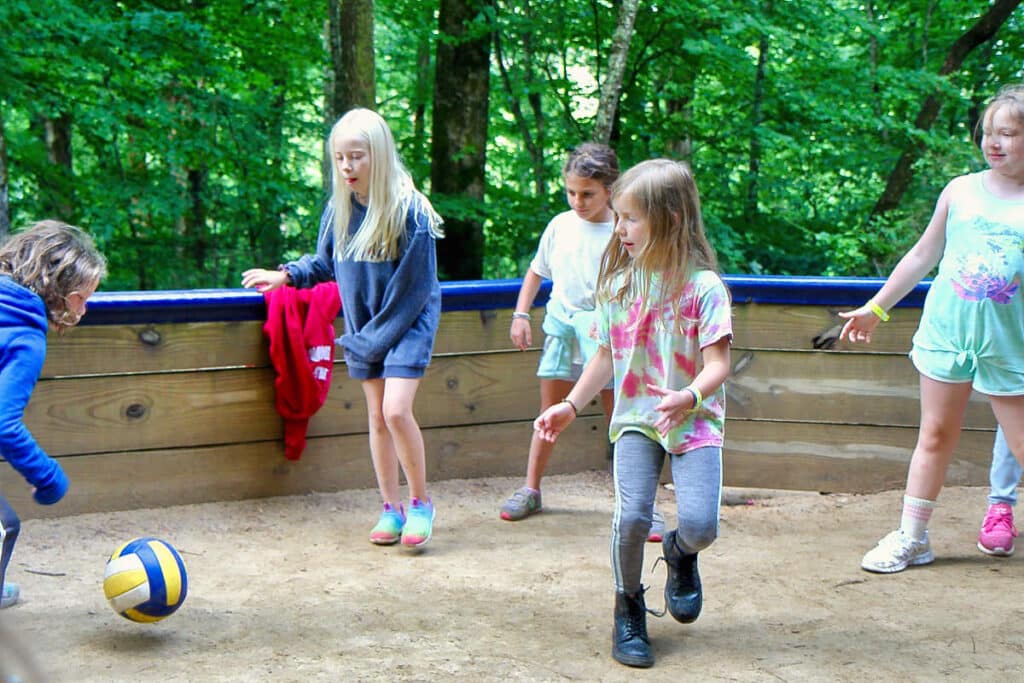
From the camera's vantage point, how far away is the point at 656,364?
2.99 m

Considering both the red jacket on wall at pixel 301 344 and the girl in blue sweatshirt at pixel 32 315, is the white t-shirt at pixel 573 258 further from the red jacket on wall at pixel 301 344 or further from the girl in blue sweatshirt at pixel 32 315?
the girl in blue sweatshirt at pixel 32 315

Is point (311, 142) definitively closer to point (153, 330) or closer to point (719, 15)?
point (719, 15)

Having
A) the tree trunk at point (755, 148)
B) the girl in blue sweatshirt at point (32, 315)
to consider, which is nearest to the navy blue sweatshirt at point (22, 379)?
the girl in blue sweatshirt at point (32, 315)

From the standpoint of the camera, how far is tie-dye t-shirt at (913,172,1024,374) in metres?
3.60

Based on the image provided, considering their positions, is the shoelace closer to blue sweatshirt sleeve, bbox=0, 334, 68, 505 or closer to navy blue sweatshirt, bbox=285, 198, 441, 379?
navy blue sweatshirt, bbox=285, 198, 441, 379

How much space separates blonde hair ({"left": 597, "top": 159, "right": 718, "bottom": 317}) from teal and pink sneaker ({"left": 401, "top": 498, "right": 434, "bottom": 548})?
1.60 m

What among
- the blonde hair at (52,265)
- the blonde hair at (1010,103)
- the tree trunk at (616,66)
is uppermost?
the tree trunk at (616,66)

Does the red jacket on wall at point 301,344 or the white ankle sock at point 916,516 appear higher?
the red jacket on wall at point 301,344

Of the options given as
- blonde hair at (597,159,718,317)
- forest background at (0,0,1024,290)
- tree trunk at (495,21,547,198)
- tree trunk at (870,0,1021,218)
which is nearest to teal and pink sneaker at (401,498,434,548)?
blonde hair at (597,159,718,317)

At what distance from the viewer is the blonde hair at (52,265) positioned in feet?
9.48

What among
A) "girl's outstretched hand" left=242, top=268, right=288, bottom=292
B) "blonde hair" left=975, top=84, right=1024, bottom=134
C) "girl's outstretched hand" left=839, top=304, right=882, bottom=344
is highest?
"blonde hair" left=975, top=84, right=1024, bottom=134

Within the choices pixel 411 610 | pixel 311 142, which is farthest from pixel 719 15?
pixel 311 142

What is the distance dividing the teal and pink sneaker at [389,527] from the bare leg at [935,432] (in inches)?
80.5

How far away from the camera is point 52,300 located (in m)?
2.93
